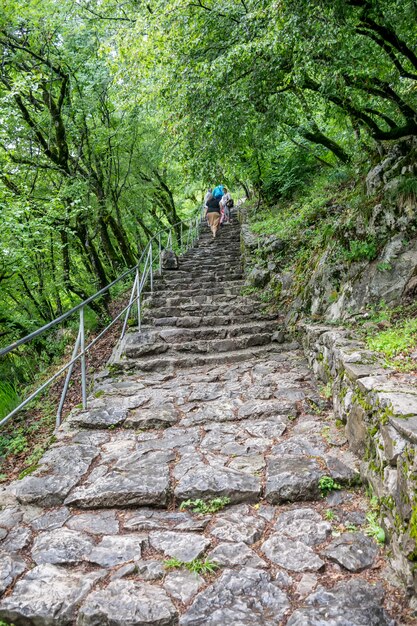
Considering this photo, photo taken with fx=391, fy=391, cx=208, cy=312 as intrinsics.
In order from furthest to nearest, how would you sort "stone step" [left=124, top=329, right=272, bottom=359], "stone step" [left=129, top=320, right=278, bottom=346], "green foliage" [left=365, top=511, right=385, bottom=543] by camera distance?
"stone step" [left=129, top=320, right=278, bottom=346] → "stone step" [left=124, top=329, right=272, bottom=359] → "green foliage" [left=365, top=511, right=385, bottom=543]

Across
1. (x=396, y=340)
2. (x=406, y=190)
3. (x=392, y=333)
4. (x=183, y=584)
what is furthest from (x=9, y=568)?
(x=406, y=190)

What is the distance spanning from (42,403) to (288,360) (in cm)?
431

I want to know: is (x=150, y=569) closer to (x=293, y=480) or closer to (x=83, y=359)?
(x=293, y=480)

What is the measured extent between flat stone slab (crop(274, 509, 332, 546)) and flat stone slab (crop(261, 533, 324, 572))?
0.05 m

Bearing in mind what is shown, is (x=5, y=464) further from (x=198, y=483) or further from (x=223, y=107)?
(x=223, y=107)

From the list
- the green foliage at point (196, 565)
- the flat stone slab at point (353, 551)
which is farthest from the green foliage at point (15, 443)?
the flat stone slab at point (353, 551)

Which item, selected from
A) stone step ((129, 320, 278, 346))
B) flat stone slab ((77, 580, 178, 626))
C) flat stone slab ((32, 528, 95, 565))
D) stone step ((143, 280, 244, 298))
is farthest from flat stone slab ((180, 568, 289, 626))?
stone step ((143, 280, 244, 298))

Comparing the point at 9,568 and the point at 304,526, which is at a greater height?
the point at 9,568

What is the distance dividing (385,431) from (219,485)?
1.19m

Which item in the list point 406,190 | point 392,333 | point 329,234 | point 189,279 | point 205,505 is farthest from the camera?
point 189,279

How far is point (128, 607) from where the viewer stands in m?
1.90

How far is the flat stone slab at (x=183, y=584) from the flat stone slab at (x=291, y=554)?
43 cm

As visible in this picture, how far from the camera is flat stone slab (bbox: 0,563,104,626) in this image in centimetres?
188

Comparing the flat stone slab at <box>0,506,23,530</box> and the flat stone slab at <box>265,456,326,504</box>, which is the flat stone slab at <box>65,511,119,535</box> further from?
the flat stone slab at <box>265,456,326,504</box>
